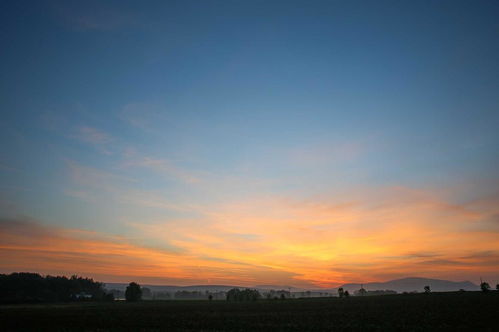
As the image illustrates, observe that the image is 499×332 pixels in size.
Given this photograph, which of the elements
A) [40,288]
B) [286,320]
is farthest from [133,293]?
[286,320]

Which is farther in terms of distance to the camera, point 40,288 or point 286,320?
point 40,288

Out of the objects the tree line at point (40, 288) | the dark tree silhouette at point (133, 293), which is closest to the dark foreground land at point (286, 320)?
the dark tree silhouette at point (133, 293)

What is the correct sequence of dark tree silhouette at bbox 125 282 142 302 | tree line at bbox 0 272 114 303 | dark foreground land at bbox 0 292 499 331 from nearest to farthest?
dark foreground land at bbox 0 292 499 331 < tree line at bbox 0 272 114 303 < dark tree silhouette at bbox 125 282 142 302

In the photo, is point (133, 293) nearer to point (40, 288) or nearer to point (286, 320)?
point (40, 288)

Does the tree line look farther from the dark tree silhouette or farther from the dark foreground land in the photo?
the dark foreground land

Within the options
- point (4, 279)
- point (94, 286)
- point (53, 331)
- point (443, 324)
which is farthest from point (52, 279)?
point (443, 324)

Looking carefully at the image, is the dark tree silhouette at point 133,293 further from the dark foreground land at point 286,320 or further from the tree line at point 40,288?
the dark foreground land at point 286,320

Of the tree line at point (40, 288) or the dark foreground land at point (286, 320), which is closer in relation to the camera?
the dark foreground land at point (286, 320)

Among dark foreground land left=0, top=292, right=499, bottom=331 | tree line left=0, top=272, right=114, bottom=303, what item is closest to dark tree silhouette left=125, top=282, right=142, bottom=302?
tree line left=0, top=272, right=114, bottom=303

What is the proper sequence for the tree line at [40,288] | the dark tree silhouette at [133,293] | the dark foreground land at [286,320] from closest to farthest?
the dark foreground land at [286,320]
the tree line at [40,288]
the dark tree silhouette at [133,293]

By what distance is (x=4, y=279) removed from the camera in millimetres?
133500

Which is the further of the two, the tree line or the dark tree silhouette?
the dark tree silhouette

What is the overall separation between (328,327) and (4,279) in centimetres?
15117

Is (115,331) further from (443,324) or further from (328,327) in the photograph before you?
(443,324)
